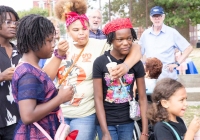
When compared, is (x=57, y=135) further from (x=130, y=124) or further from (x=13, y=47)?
(x=13, y=47)

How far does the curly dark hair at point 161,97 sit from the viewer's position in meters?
2.68

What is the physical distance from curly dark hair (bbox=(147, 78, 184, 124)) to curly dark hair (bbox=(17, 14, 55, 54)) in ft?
3.53

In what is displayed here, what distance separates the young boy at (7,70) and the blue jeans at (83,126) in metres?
0.51

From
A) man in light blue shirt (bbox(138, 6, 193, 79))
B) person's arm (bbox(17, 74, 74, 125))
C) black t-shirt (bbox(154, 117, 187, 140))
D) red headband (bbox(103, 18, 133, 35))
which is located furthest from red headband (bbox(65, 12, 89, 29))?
man in light blue shirt (bbox(138, 6, 193, 79))

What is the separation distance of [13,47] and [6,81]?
15.3 inches

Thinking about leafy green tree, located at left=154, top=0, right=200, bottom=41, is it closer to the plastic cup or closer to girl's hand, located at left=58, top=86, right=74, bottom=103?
the plastic cup

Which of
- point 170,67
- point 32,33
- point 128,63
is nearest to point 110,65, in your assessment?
point 128,63

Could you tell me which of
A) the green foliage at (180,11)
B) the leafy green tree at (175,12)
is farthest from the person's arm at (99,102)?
the green foliage at (180,11)

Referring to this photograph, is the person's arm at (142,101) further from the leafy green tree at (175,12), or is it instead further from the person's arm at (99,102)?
the leafy green tree at (175,12)

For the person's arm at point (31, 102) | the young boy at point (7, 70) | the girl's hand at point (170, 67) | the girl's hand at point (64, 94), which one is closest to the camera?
the person's arm at point (31, 102)

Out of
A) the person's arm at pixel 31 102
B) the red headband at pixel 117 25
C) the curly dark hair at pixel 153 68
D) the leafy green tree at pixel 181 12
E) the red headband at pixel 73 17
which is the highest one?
the red headband at pixel 73 17

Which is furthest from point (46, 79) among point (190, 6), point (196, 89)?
point (190, 6)

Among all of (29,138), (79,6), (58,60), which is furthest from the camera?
(79,6)

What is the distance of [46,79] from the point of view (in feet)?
7.25
